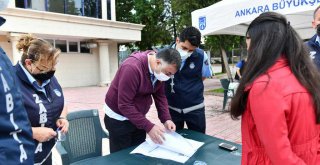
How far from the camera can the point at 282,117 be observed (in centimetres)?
109

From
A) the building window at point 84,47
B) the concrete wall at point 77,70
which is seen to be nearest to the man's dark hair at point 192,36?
the concrete wall at point 77,70

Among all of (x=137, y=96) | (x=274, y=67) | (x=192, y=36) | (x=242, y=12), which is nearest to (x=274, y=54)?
(x=274, y=67)

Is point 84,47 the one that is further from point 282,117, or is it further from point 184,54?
point 282,117

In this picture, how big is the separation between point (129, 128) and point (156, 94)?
37cm

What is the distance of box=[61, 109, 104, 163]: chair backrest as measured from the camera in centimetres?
272

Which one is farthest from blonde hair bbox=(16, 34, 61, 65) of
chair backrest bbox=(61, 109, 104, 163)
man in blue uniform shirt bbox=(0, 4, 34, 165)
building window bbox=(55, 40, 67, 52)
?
building window bbox=(55, 40, 67, 52)

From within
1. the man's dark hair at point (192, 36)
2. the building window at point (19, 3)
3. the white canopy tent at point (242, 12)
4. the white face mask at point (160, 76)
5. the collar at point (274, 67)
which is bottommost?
the white face mask at point (160, 76)

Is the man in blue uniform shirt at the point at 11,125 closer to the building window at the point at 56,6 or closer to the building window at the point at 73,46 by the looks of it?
the building window at the point at 56,6

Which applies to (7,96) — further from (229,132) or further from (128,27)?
(128,27)

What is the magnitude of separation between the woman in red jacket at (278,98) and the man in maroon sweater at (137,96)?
0.90 meters

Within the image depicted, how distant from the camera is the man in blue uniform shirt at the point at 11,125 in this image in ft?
2.93

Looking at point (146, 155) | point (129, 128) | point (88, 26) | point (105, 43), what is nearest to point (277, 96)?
point (146, 155)

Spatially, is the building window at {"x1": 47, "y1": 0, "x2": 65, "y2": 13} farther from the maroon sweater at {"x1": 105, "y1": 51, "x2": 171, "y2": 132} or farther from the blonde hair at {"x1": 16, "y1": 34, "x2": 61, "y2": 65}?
the blonde hair at {"x1": 16, "y1": 34, "x2": 61, "y2": 65}

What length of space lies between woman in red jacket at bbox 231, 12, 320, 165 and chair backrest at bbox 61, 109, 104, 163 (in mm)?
1885
